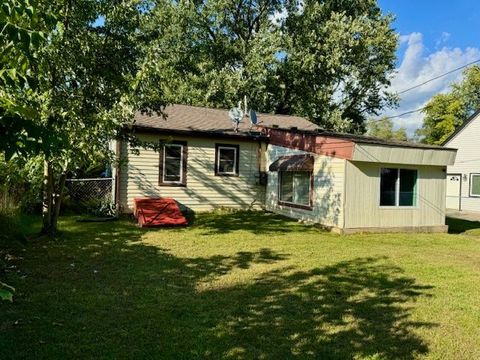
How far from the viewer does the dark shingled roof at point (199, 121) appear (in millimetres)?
14297

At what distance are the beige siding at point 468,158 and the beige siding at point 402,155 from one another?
37.9ft

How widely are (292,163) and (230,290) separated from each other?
8.33 metres

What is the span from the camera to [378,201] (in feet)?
39.7

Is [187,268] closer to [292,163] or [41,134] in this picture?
[41,134]

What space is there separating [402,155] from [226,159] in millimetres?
6198

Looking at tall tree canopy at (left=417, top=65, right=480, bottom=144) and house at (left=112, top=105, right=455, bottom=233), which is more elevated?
tall tree canopy at (left=417, top=65, right=480, bottom=144)

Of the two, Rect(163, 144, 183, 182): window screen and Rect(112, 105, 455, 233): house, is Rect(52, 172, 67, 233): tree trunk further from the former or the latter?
Rect(163, 144, 183, 182): window screen

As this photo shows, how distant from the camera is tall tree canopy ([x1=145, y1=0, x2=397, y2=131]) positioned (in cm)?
2384

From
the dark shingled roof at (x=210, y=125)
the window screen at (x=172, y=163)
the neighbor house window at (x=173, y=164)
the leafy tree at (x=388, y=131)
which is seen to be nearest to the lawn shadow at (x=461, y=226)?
the dark shingled roof at (x=210, y=125)

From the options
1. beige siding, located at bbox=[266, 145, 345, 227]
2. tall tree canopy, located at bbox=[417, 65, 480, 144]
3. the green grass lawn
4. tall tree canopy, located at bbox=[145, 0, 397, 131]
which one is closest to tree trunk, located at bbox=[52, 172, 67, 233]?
the green grass lawn

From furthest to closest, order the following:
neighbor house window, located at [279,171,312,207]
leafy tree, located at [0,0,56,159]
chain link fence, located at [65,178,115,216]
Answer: chain link fence, located at [65,178,115,216] < neighbor house window, located at [279,171,312,207] < leafy tree, located at [0,0,56,159]

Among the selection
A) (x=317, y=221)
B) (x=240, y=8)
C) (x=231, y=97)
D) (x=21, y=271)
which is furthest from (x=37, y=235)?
(x=240, y=8)

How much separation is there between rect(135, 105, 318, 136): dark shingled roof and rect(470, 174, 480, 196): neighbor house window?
10.1 meters

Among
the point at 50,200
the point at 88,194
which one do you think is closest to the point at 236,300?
the point at 50,200
